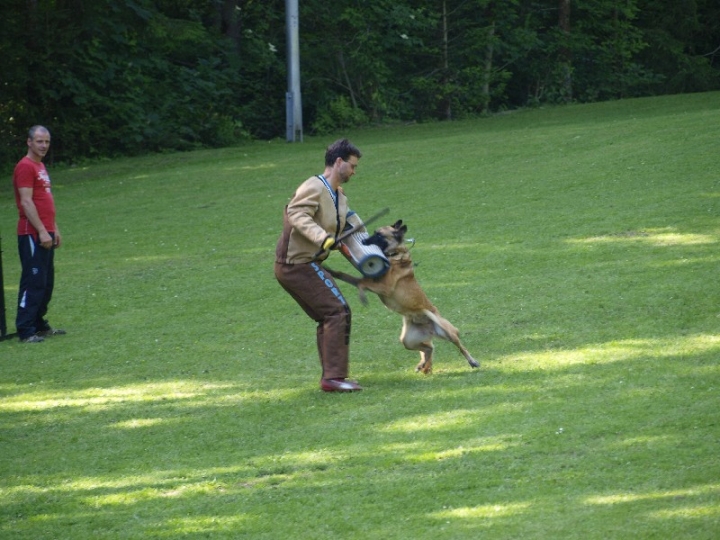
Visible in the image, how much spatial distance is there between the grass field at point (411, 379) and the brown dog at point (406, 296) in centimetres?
29

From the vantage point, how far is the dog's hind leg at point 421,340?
321 inches

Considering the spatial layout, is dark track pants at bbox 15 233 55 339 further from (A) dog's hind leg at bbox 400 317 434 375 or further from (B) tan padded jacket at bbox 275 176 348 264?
(A) dog's hind leg at bbox 400 317 434 375

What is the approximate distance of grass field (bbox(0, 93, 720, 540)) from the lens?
18.1 ft

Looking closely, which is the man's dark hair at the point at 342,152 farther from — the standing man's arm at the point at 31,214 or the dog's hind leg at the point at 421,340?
the standing man's arm at the point at 31,214

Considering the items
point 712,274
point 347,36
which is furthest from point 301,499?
point 347,36

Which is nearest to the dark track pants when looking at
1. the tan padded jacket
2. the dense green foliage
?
the tan padded jacket

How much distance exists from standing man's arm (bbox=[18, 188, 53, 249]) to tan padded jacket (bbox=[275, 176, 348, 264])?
11.1 feet

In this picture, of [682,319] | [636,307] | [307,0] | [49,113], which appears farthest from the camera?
[307,0]

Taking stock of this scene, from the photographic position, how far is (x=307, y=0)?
96.0 ft

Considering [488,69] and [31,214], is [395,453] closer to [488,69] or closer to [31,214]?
[31,214]

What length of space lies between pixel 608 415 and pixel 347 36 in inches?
962

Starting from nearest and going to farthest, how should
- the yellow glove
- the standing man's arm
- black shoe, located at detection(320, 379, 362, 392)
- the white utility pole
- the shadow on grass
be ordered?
the shadow on grass
the yellow glove
black shoe, located at detection(320, 379, 362, 392)
the standing man's arm
the white utility pole

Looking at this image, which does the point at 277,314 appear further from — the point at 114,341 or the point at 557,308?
the point at 557,308

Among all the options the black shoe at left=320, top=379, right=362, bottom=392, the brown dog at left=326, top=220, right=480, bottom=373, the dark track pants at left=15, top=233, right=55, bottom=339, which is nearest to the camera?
the black shoe at left=320, top=379, right=362, bottom=392
